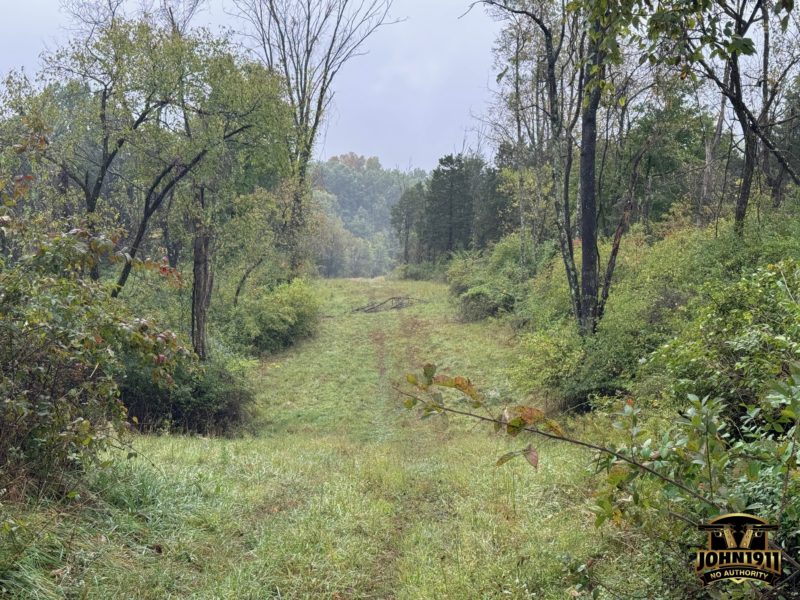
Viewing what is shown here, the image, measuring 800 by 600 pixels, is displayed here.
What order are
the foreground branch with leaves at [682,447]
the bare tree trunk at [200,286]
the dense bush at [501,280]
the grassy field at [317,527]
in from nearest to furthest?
the foreground branch with leaves at [682,447] < the grassy field at [317,527] < the bare tree trunk at [200,286] < the dense bush at [501,280]

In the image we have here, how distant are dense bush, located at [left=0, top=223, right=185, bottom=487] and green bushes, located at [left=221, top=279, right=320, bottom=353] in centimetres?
1300

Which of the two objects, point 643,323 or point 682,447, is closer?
point 682,447

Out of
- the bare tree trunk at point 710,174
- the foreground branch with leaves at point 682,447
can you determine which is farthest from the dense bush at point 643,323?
the bare tree trunk at point 710,174

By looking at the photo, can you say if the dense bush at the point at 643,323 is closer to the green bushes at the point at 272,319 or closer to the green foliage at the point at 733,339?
the green foliage at the point at 733,339

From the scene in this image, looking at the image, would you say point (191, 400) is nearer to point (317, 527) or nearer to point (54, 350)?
point (317, 527)

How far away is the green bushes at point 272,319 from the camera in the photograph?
61.0 feet

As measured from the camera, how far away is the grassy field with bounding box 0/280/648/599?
361cm

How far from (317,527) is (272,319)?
15421 mm

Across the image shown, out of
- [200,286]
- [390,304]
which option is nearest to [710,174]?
[390,304]

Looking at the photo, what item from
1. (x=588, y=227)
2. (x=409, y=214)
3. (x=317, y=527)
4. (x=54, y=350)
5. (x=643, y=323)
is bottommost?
(x=317, y=527)

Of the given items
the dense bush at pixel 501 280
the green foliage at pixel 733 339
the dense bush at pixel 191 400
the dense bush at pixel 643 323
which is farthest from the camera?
the dense bush at pixel 501 280

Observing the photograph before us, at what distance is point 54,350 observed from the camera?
4.17 meters

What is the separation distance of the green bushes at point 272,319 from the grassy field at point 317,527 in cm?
978

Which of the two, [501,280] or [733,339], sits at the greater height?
[501,280]
